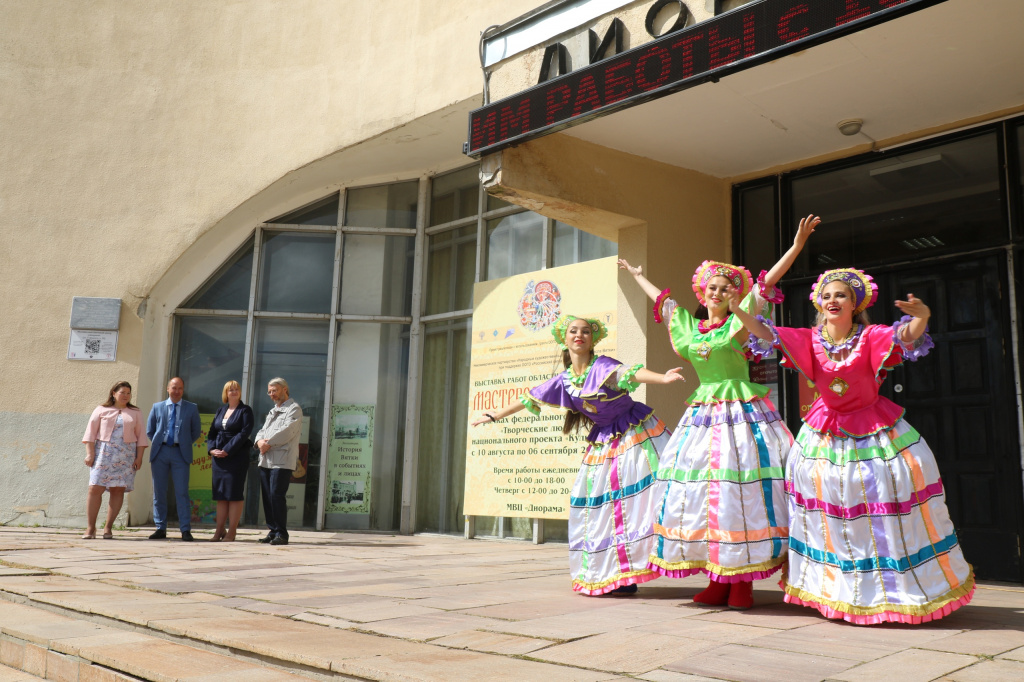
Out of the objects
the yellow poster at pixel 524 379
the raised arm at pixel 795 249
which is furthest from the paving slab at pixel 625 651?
the yellow poster at pixel 524 379

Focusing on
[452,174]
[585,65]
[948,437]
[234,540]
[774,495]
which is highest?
[452,174]

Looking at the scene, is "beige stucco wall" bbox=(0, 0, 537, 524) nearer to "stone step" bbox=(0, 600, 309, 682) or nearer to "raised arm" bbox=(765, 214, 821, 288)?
"raised arm" bbox=(765, 214, 821, 288)

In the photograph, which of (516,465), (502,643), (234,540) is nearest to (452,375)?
(516,465)

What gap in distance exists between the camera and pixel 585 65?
6.55m

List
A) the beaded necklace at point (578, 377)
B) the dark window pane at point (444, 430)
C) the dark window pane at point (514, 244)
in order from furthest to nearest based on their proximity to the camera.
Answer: the dark window pane at point (444, 430)
the dark window pane at point (514, 244)
the beaded necklace at point (578, 377)

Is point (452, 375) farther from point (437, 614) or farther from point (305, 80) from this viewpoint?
point (437, 614)

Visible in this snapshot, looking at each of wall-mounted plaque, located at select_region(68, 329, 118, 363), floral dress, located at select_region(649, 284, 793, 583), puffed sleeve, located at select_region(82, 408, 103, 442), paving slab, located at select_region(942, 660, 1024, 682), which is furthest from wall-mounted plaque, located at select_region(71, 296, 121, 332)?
paving slab, located at select_region(942, 660, 1024, 682)

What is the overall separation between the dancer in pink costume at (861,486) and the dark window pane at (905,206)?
8.79ft

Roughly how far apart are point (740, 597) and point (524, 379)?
4.90 m

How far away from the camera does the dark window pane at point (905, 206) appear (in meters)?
6.53

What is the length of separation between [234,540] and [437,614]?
546 cm

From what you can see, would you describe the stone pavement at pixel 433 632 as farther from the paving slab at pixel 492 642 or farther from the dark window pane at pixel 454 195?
the dark window pane at pixel 454 195

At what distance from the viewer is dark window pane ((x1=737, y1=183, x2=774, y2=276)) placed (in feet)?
25.6

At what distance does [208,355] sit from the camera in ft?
37.7
